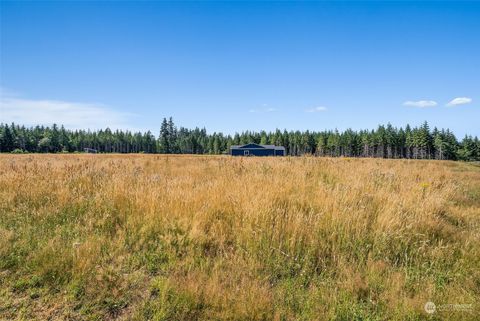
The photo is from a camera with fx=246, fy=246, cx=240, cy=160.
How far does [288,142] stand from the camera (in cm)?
10600

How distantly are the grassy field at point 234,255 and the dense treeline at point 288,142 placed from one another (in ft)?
225

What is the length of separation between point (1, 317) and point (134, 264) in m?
1.24

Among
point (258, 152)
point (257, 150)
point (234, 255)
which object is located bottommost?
point (234, 255)

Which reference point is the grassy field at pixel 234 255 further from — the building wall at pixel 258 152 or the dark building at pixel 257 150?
the dark building at pixel 257 150

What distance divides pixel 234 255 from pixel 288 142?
105m

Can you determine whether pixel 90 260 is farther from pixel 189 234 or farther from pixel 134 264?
pixel 189 234

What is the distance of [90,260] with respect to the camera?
3002 millimetres

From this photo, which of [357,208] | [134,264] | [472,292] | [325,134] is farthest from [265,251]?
[325,134]

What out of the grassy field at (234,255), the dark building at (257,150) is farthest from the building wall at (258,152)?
the grassy field at (234,255)

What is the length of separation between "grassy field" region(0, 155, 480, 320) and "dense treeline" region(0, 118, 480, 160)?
68489mm

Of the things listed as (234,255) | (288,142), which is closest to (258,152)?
(288,142)

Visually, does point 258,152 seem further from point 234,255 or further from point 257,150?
point 234,255

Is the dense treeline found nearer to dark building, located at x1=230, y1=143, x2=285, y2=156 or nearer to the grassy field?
dark building, located at x1=230, y1=143, x2=285, y2=156

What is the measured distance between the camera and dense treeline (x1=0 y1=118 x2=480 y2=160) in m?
85.1
